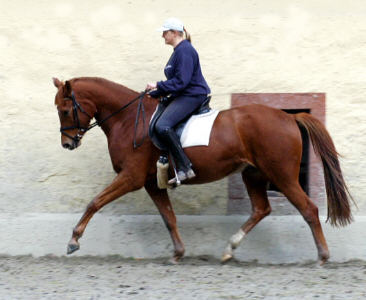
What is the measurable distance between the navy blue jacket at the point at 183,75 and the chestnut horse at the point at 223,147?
0.37m

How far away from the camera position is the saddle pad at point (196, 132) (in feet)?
20.5

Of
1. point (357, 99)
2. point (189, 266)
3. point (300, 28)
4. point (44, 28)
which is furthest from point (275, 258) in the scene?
point (44, 28)

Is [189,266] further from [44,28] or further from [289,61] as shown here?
[44,28]

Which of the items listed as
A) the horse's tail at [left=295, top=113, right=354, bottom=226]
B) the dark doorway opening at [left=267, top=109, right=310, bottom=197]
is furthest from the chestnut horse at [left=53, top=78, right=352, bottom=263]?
the dark doorway opening at [left=267, top=109, right=310, bottom=197]

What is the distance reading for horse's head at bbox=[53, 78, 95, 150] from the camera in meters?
6.38

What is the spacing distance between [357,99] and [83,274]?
12.0 feet

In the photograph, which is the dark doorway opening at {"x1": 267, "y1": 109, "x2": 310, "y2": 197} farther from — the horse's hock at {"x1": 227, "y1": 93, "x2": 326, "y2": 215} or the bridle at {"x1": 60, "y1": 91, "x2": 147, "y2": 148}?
the bridle at {"x1": 60, "y1": 91, "x2": 147, "y2": 148}

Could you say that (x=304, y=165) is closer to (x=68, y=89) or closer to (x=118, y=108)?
(x=118, y=108)

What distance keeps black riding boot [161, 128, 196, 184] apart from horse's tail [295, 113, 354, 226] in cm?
127

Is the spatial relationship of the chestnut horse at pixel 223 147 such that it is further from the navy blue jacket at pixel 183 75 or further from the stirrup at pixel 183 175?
the navy blue jacket at pixel 183 75

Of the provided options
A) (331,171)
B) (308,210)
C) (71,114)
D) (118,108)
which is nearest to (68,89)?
(71,114)

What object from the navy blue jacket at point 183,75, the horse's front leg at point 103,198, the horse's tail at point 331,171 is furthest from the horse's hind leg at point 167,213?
the horse's tail at point 331,171

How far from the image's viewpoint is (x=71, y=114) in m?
6.41

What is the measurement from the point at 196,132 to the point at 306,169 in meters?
1.65
